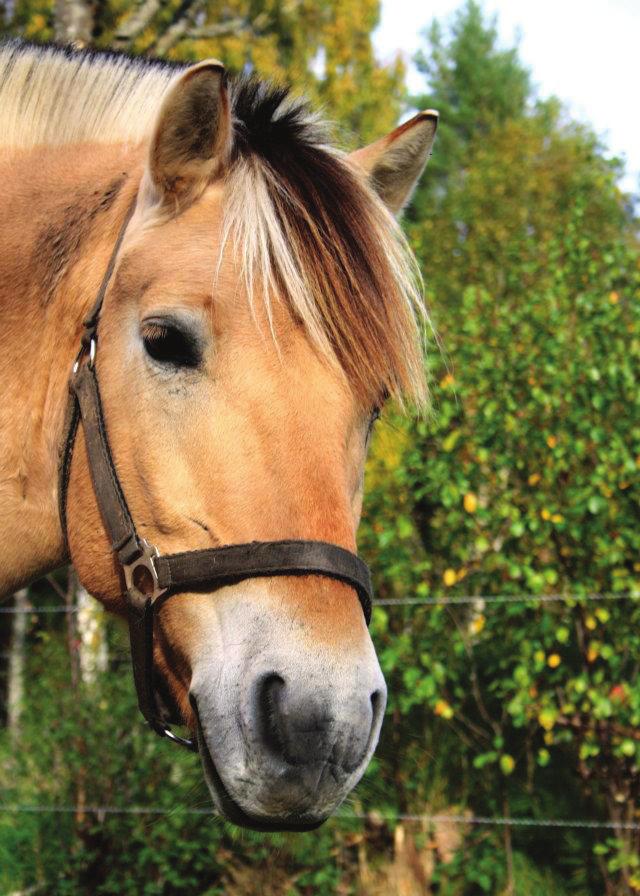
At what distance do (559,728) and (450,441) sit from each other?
59.3 inches

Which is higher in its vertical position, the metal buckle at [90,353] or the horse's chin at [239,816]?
the metal buckle at [90,353]

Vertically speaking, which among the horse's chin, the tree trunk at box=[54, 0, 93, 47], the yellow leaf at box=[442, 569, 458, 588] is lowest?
the yellow leaf at box=[442, 569, 458, 588]

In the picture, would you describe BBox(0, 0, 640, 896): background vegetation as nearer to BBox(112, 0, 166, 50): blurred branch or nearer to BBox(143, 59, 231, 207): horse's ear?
BBox(112, 0, 166, 50): blurred branch

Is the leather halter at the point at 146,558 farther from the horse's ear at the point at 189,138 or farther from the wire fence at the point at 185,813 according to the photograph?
the wire fence at the point at 185,813

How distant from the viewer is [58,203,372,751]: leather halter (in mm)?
1524

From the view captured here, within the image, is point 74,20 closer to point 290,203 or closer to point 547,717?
point 290,203

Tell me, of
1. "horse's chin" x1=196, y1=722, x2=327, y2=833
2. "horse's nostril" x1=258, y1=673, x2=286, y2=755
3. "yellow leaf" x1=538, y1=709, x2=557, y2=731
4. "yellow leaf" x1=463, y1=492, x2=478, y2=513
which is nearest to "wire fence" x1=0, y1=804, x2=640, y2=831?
"yellow leaf" x1=538, y1=709, x2=557, y2=731

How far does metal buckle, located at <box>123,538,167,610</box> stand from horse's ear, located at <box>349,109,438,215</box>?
1136mm

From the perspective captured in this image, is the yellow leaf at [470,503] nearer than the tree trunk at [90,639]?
Yes

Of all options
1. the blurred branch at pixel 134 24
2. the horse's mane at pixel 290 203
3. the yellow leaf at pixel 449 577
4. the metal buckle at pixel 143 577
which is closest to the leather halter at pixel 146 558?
the metal buckle at pixel 143 577

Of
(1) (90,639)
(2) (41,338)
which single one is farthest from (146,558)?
(1) (90,639)

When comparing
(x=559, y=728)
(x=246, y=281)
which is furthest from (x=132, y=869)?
(x=246, y=281)

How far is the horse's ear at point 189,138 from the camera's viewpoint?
1.71 meters

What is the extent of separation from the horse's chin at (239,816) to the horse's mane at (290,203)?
81 cm
